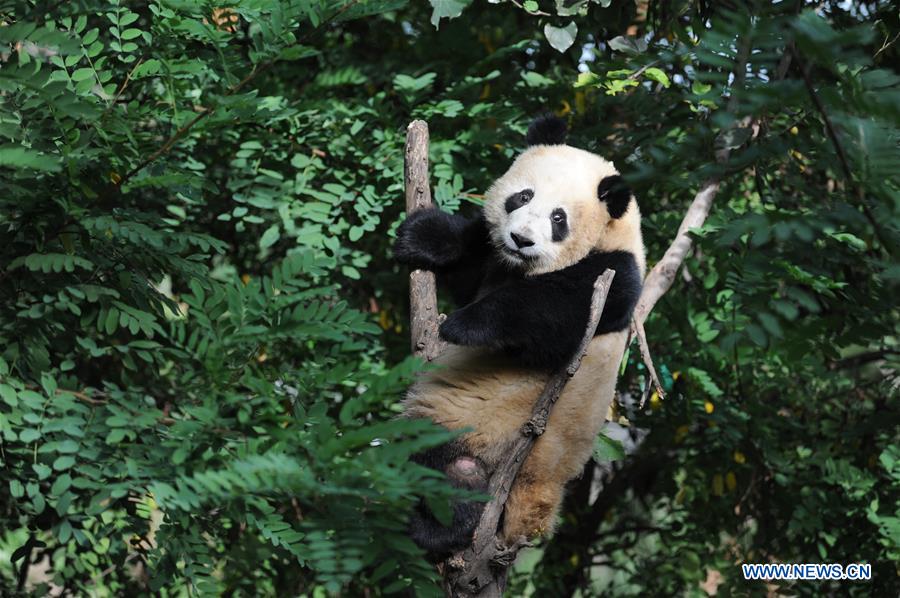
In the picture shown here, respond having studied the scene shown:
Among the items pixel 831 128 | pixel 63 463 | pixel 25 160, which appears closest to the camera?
pixel 831 128

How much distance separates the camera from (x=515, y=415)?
4016 mm

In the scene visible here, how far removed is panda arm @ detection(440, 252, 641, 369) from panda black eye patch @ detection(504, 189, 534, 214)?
418mm

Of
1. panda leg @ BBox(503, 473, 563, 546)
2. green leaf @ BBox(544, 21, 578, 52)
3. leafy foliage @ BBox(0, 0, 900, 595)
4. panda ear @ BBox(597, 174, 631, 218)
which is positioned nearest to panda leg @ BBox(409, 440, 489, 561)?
panda leg @ BBox(503, 473, 563, 546)

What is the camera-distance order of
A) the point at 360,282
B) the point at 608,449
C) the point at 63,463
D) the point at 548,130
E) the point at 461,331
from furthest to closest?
1. the point at 360,282
2. the point at 548,130
3. the point at 608,449
4. the point at 461,331
5. the point at 63,463

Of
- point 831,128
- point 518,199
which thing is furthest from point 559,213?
point 831,128

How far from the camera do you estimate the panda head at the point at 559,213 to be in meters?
4.20

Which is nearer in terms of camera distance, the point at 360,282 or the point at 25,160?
the point at 25,160

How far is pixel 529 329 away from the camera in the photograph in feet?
12.7

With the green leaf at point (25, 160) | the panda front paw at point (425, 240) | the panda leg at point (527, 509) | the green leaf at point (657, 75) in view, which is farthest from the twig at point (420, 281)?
the green leaf at point (25, 160)

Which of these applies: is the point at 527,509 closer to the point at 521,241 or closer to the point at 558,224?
the point at 521,241

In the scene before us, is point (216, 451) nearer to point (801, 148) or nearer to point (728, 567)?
point (801, 148)

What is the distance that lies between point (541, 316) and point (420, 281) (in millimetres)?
623

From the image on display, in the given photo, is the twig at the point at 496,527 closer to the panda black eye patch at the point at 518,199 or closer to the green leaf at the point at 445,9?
the panda black eye patch at the point at 518,199

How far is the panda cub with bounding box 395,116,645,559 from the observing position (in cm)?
388
